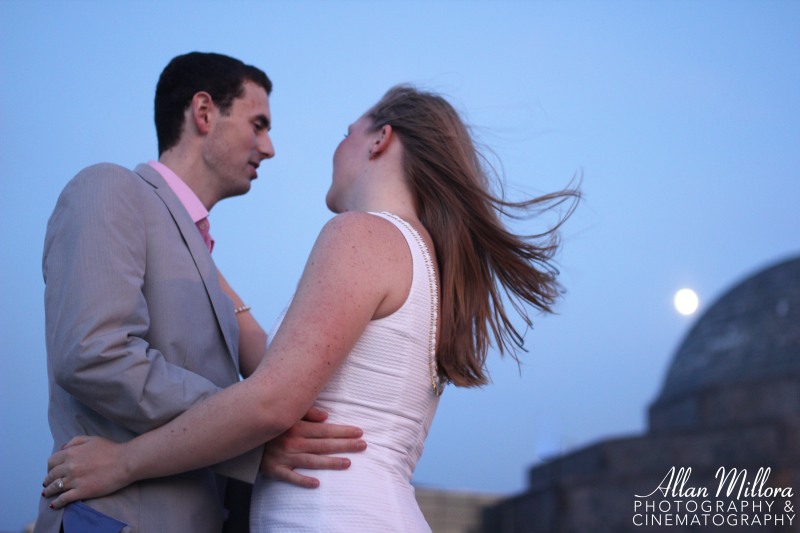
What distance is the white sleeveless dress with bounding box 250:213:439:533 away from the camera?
6.98 feet

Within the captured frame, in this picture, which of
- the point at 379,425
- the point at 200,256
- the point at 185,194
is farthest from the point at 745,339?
the point at 379,425

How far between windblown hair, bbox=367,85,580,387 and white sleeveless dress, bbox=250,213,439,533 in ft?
0.43

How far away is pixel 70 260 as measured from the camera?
2277mm

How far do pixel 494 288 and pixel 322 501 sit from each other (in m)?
0.82

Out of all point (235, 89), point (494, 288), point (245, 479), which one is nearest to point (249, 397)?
point (245, 479)

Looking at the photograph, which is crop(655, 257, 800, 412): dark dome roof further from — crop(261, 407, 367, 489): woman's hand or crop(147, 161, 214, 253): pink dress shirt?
crop(261, 407, 367, 489): woman's hand

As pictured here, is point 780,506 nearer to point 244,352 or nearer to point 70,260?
point 244,352

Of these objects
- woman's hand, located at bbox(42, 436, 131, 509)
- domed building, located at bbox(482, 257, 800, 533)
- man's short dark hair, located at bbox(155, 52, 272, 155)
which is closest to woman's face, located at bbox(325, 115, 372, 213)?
man's short dark hair, located at bbox(155, 52, 272, 155)

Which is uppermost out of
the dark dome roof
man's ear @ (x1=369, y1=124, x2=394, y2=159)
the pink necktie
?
the dark dome roof

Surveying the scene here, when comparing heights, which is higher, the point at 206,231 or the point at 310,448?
the point at 206,231

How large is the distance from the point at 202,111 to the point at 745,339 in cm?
2157

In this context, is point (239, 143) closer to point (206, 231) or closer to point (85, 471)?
point (206, 231)

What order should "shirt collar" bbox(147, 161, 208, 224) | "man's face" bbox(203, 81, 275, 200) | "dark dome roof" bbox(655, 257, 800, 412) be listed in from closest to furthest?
"shirt collar" bbox(147, 161, 208, 224), "man's face" bbox(203, 81, 275, 200), "dark dome roof" bbox(655, 257, 800, 412)

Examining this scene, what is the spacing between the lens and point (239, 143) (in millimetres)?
3326
